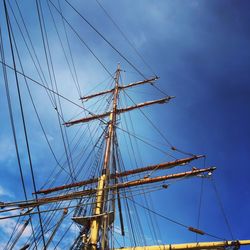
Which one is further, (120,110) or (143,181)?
(120,110)

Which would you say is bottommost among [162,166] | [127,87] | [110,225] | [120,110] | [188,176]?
[110,225]

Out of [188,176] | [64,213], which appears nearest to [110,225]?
[64,213]

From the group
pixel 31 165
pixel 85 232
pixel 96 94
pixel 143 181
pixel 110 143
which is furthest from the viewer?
pixel 96 94

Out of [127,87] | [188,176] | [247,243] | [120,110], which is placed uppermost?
[127,87]

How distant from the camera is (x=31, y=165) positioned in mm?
4883

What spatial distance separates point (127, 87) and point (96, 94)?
266 cm

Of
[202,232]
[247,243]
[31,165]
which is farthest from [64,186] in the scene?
[31,165]

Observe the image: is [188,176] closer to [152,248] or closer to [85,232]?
[152,248]

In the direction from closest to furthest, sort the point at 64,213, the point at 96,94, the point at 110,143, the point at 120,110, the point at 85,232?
the point at 85,232
the point at 64,213
the point at 110,143
the point at 120,110
the point at 96,94

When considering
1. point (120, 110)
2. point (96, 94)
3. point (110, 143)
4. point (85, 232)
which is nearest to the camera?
point (85, 232)

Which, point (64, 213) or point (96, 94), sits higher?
point (96, 94)

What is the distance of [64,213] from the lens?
38.5ft

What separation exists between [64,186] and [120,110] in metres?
6.48

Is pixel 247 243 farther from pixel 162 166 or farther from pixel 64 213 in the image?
pixel 64 213
